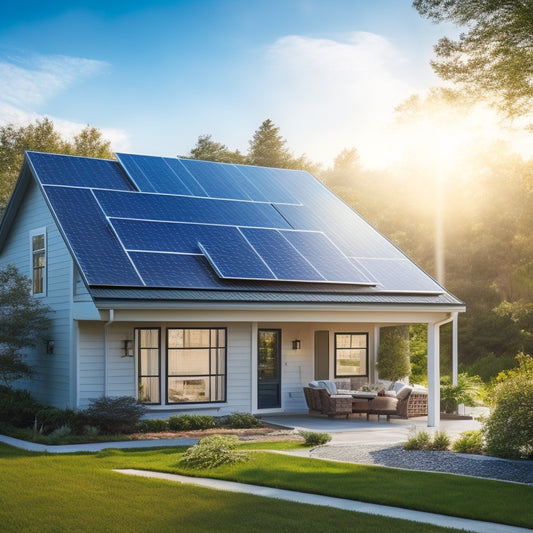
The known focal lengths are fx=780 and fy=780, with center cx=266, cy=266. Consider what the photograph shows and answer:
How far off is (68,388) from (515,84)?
35.8 ft

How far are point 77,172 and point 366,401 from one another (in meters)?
9.17

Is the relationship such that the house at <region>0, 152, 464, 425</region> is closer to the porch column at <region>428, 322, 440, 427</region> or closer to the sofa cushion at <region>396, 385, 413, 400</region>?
the porch column at <region>428, 322, 440, 427</region>

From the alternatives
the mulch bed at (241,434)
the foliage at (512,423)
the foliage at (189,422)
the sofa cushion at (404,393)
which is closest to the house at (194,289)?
the sofa cushion at (404,393)

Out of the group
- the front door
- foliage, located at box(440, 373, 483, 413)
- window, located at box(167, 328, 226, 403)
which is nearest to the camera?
window, located at box(167, 328, 226, 403)

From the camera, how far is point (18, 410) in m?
16.7

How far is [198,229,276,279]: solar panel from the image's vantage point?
55.8ft

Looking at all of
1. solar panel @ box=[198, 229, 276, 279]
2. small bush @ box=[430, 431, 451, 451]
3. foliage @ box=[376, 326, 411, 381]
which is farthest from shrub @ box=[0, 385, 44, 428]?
foliage @ box=[376, 326, 411, 381]

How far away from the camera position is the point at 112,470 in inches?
431

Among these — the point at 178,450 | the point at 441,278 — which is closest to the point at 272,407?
the point at 178,450

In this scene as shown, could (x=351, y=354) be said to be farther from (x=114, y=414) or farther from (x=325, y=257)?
(x=114, y=414)

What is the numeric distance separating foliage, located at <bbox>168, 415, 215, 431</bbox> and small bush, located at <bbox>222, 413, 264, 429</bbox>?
1.73 ft

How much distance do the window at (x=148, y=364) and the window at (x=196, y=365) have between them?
26 centimetres

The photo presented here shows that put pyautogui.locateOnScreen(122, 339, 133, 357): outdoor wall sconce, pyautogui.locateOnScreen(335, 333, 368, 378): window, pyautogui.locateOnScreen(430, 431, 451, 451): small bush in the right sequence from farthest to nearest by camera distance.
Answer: pyautogui.locateOnScreen(335, 333, 368, 378): window, pyautogui.locateOnScreen(122, 339, 133, 357): outdoor wall sconce, pyautogui.locateOnScreen(430, 431, 451, 451): small bush

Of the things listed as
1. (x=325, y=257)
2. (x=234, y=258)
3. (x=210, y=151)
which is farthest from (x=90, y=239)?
(x=210, y=151)
